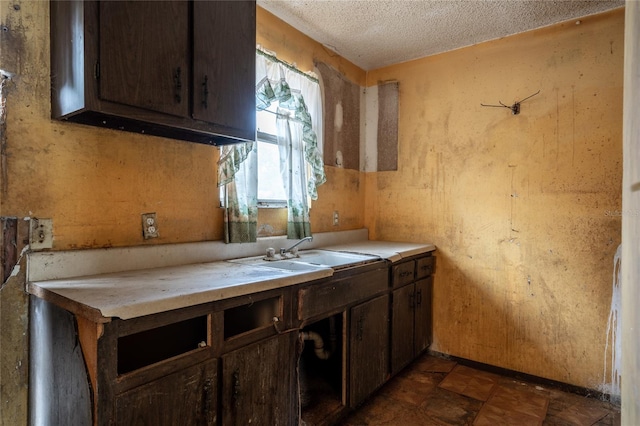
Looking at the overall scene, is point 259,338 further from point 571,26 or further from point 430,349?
point 571,26

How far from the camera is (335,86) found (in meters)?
2.99

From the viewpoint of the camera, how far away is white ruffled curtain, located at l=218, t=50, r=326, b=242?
2045mm

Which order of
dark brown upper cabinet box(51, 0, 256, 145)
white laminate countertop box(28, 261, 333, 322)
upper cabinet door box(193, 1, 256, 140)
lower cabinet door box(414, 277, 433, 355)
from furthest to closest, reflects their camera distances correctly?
lower cabinet door box(414, 277, 433, 355) < upper cabinet door box(193, 1, 256, 140) < dark brown upper cabinet box(51, 0, 256, 145) < white laminate countertop box(28, 261, 333, 322)

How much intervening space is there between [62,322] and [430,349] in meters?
2.71

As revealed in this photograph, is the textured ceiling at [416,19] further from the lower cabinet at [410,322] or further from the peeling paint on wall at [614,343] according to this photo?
the lower cabinet at [410,322]

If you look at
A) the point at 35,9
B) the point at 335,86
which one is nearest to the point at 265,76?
the point at 335,86

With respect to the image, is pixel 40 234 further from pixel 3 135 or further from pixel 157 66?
pixel 157 66

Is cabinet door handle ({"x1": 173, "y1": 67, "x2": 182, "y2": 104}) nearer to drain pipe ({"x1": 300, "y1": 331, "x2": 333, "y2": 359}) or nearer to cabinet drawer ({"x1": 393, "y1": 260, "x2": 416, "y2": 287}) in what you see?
drain pipe ({"x1": 300, "y1": 331, "x2": 333, "y2": 359})

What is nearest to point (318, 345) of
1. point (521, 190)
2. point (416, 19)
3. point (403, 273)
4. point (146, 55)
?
point (403, 273)

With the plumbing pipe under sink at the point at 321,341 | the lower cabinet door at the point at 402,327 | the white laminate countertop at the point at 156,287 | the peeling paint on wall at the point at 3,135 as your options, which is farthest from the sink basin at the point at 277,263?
the peeling paint on wall at the point at 3,135

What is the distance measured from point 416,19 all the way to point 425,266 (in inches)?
72.4

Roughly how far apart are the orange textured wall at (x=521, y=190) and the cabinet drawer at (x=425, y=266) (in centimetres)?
9

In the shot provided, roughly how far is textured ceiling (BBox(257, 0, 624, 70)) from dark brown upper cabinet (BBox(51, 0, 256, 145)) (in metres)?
0.79

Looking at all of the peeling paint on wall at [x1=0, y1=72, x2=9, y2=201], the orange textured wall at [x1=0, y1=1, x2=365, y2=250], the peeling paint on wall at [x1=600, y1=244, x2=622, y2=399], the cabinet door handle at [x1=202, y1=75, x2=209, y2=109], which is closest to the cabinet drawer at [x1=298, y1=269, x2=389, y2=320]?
the orange textured wall at [x1=0, y1=1, x2=365, y2=250]
